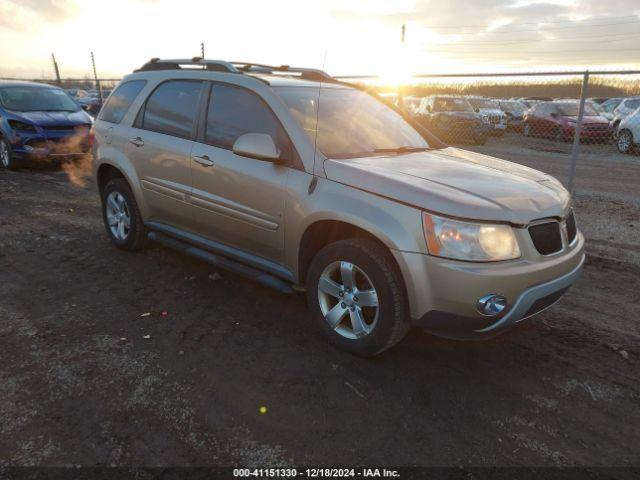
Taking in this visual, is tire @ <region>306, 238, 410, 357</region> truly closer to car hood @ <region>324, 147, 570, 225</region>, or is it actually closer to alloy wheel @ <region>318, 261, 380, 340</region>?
alloy wheel @ <region>318, 261, 380, 340</region>

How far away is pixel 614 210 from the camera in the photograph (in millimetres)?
7539

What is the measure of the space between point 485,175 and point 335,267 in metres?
1.23

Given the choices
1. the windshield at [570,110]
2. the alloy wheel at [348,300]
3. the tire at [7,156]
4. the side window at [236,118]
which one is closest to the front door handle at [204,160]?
the side window at [236,118]

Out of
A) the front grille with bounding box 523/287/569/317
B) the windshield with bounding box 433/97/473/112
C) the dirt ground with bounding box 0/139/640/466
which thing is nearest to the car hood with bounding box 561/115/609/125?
the windshield with bounding box 433/97/473/112

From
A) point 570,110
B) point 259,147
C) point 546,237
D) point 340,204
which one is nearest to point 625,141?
point 570,110

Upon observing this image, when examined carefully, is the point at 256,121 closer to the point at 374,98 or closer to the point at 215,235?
the point at 215,235

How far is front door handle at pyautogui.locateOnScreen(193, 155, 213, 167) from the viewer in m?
3.88

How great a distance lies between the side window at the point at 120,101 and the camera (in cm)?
487

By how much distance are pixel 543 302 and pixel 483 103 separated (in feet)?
53.3

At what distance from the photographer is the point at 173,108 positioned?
4.38 meters

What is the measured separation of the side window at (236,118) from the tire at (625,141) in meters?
14.0

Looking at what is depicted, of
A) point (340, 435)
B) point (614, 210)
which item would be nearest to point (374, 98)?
point (340, 435)

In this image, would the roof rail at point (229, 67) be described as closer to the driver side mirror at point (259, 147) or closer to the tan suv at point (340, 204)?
the tan suv at point (340, 204)

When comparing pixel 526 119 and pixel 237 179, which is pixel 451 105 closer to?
pixel 526 119
